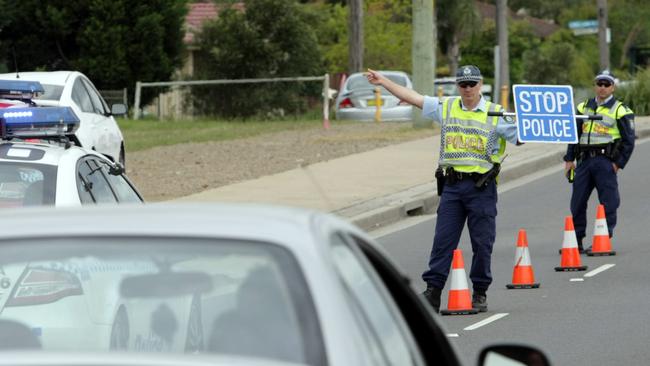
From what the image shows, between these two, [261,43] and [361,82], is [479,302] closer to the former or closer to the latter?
[361,82]

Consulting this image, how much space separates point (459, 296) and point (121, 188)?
286cm

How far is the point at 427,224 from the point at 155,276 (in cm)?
1443

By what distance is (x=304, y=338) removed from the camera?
3.29 m

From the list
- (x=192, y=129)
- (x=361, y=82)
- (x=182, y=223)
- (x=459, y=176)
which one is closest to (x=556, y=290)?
(x=459, y=176)

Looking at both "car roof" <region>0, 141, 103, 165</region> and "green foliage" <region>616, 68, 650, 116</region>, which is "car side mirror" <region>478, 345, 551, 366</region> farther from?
"green foliage" <region>616, 68, 650, 116</region>

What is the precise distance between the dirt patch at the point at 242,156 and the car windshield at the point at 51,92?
2.56 meters

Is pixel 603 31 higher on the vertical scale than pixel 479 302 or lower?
higher

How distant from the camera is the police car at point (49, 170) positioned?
876cm

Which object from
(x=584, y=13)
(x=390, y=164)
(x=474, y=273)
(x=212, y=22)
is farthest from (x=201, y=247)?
(x=584, y=13)

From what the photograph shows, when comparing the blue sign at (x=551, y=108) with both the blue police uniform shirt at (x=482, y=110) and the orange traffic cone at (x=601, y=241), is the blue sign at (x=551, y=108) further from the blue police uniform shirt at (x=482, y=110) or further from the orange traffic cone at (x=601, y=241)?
the orange traffic cone at (x=601, y=241)

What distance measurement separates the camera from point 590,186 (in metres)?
15.2

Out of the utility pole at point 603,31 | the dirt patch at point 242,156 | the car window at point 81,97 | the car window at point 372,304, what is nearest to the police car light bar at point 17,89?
the car window at point 81,97

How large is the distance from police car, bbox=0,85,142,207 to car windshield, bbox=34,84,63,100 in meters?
6.72

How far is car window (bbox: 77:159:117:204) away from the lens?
29.4 ft
